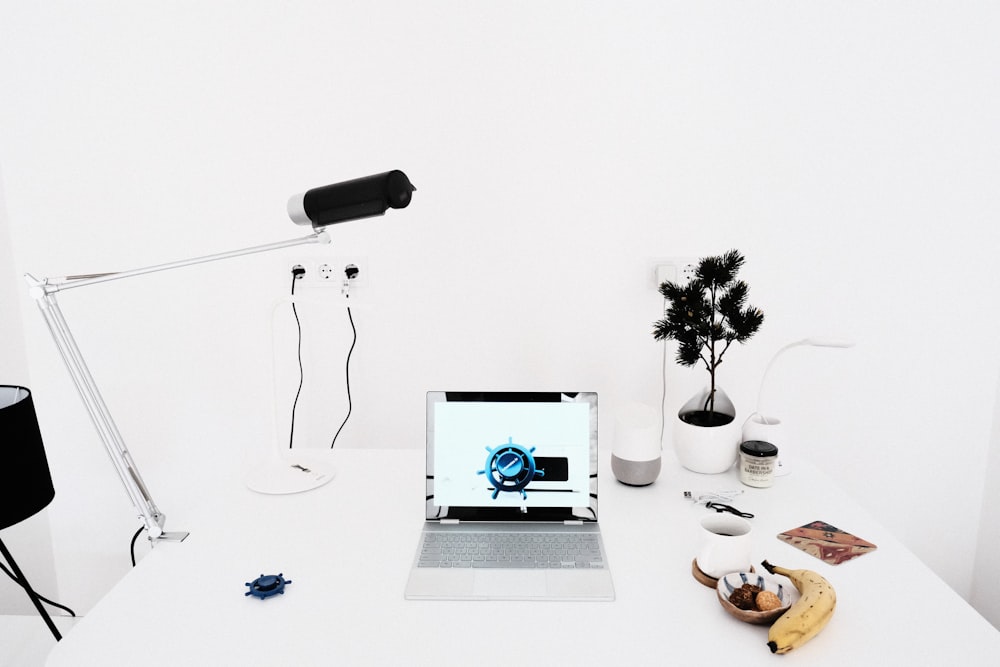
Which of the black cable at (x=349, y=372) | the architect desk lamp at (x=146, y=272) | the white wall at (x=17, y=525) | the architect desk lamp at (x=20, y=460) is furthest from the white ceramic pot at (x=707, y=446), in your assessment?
the white wall at (x=17, y=525)

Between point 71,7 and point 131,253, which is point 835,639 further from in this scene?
point 71,7

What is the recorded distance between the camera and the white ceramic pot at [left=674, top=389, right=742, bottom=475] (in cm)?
123

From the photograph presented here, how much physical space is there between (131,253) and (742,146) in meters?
1.55

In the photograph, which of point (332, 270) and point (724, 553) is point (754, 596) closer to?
point (724, 553)

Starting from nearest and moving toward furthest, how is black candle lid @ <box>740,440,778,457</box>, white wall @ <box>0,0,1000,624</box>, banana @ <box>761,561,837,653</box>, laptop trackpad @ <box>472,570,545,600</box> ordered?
banana @ <box>761,561,837,653</box> < laptop trackpad @ <box>472,570,545,600</box> < black candle lid @ <box>740,440,778,457</box> < white wall @ <box>0,0,1000,624</box>

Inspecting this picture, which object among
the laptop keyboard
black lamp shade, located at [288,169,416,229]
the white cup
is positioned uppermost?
black lamp shade, located at [288,169,416,229]

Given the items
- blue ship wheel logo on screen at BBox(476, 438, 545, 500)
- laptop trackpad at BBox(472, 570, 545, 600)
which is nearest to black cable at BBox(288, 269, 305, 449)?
blue ship wheel logo on screen at BBox(476, 438, 545, 500)

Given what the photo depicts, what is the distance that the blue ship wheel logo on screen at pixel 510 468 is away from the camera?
1.06 m

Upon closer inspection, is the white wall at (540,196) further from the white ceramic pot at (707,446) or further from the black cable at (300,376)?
the white ceramic pot at (707,446)

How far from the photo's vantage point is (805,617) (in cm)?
74

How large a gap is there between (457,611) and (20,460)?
763 millimetres

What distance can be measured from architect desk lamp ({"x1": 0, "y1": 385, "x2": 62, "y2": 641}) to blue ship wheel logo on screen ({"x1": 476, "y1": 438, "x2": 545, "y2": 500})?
0.74 meters

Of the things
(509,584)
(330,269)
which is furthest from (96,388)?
(509,584)

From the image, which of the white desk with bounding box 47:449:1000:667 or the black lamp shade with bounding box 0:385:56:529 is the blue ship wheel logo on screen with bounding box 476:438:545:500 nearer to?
the white desk with bounding box 47:449:1000:667
